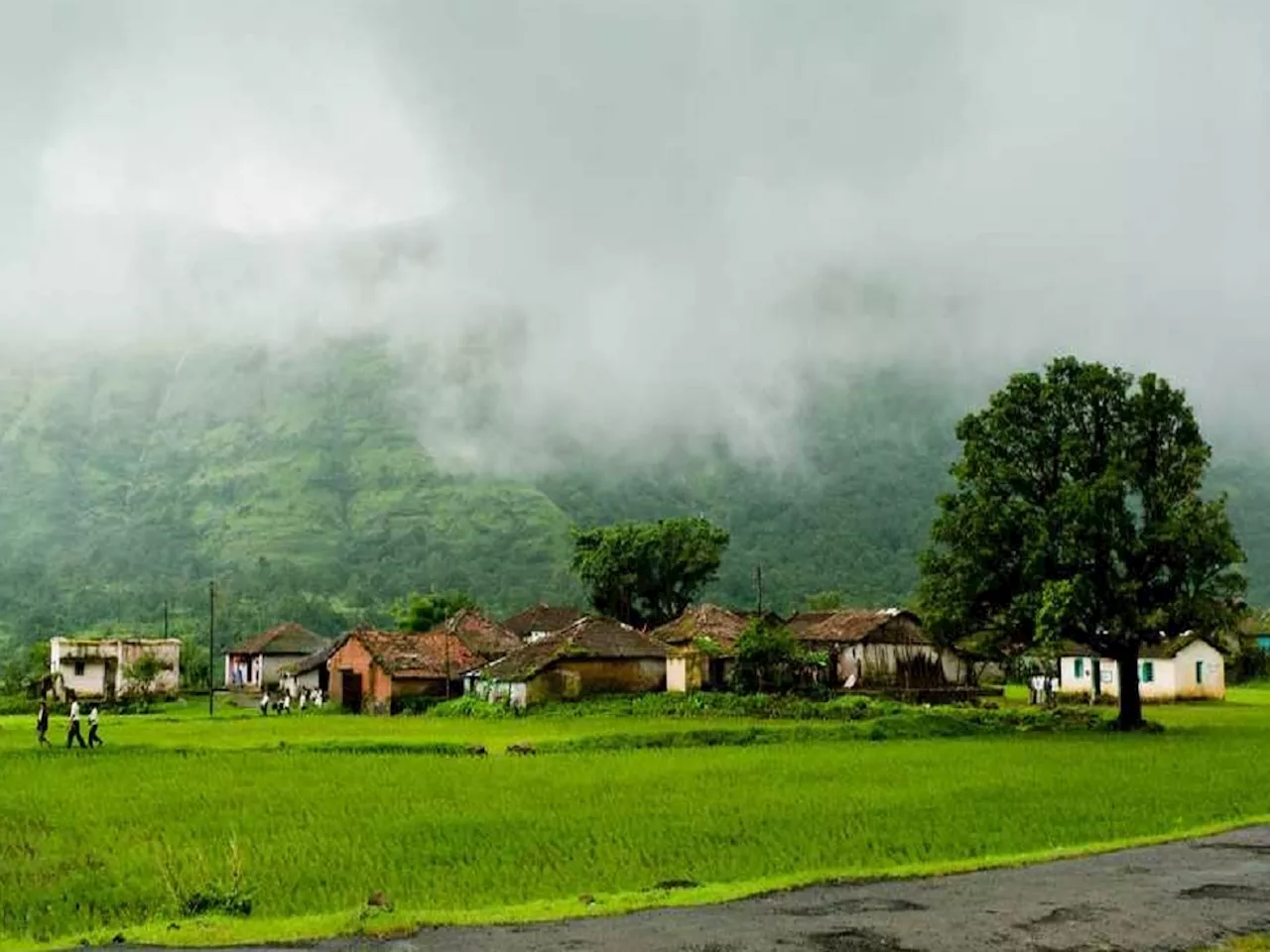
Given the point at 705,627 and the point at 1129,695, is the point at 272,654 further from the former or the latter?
the point at 1129,695

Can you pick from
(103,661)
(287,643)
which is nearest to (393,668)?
(103,661)

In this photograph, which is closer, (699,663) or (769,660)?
(769,660)

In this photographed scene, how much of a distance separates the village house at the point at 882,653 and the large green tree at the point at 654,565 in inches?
1230

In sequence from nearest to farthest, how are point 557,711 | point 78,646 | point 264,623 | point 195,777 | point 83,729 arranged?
1. point 195,777
2. point 83,729
3. point 557,711
4. point 78,646
5. point 264,623

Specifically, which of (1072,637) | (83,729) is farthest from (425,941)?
(83,729)

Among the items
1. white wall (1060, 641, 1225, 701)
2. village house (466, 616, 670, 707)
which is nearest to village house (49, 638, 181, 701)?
village house (466, 616, 670, 707)

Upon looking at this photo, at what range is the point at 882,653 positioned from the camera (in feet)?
270

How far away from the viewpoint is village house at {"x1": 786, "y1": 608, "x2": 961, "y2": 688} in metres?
81.6

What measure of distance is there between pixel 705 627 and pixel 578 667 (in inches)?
579

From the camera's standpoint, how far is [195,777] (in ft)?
122

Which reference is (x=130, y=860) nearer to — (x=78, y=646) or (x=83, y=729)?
(x=83, y=729)

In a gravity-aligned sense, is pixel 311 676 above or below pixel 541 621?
below

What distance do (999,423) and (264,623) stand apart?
149m

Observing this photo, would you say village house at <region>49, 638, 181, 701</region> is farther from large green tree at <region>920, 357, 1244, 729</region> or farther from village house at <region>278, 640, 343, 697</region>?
large green tree at <region>920, 357, 1244, 729</region>
